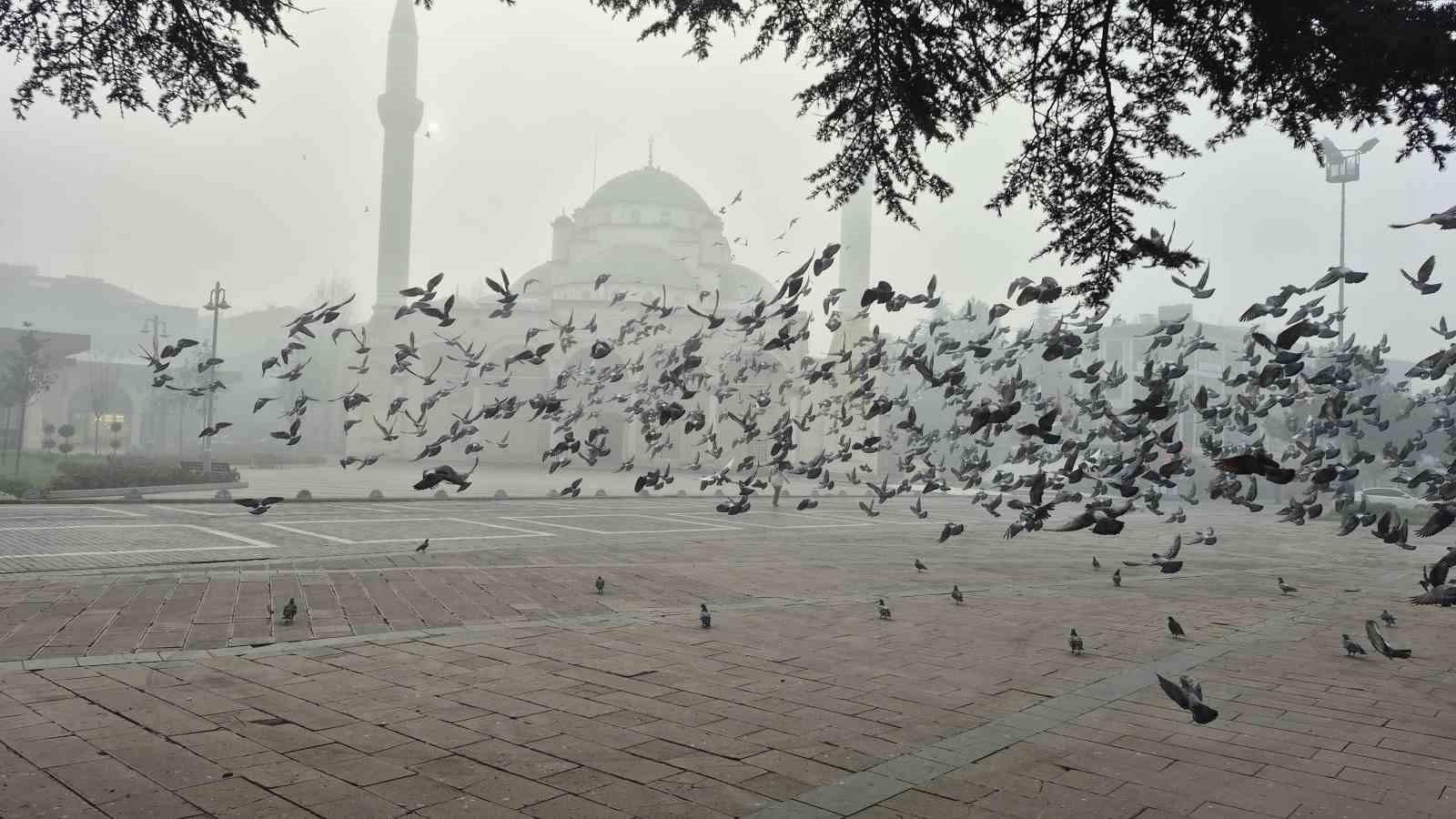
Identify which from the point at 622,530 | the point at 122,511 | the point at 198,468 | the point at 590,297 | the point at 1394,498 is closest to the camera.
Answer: the point at 622,530

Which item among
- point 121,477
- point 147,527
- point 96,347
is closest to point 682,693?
point 147,527

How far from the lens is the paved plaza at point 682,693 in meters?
3.60

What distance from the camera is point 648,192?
209ft

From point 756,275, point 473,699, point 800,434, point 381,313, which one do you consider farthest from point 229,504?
point 756,275

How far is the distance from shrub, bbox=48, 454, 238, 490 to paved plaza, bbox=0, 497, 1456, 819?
15011 mm

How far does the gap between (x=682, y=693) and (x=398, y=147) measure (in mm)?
51112

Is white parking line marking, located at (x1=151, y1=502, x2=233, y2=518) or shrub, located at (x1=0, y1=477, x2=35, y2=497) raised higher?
shrub, located at (x1=0, y1=477, x2=35, y2=497)

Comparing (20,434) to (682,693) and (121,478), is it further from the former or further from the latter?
(682,693)

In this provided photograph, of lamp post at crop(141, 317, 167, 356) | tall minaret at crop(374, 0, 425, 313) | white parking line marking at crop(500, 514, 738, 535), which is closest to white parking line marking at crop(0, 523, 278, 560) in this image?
lamp post at crop(141, 317, 167, 356)

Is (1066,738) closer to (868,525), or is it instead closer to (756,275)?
(868,525)

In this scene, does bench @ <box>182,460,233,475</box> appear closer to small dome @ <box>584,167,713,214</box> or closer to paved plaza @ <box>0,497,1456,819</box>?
paved plaza @ <box>0,497,1456,819</box>

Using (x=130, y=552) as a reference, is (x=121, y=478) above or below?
above

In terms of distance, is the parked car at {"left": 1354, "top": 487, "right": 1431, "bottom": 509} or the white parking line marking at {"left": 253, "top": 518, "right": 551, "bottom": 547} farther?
the parked car at {"left": 1354, "top": 487, "right": 1431, "bottom": 509}

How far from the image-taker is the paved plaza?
3604mm
